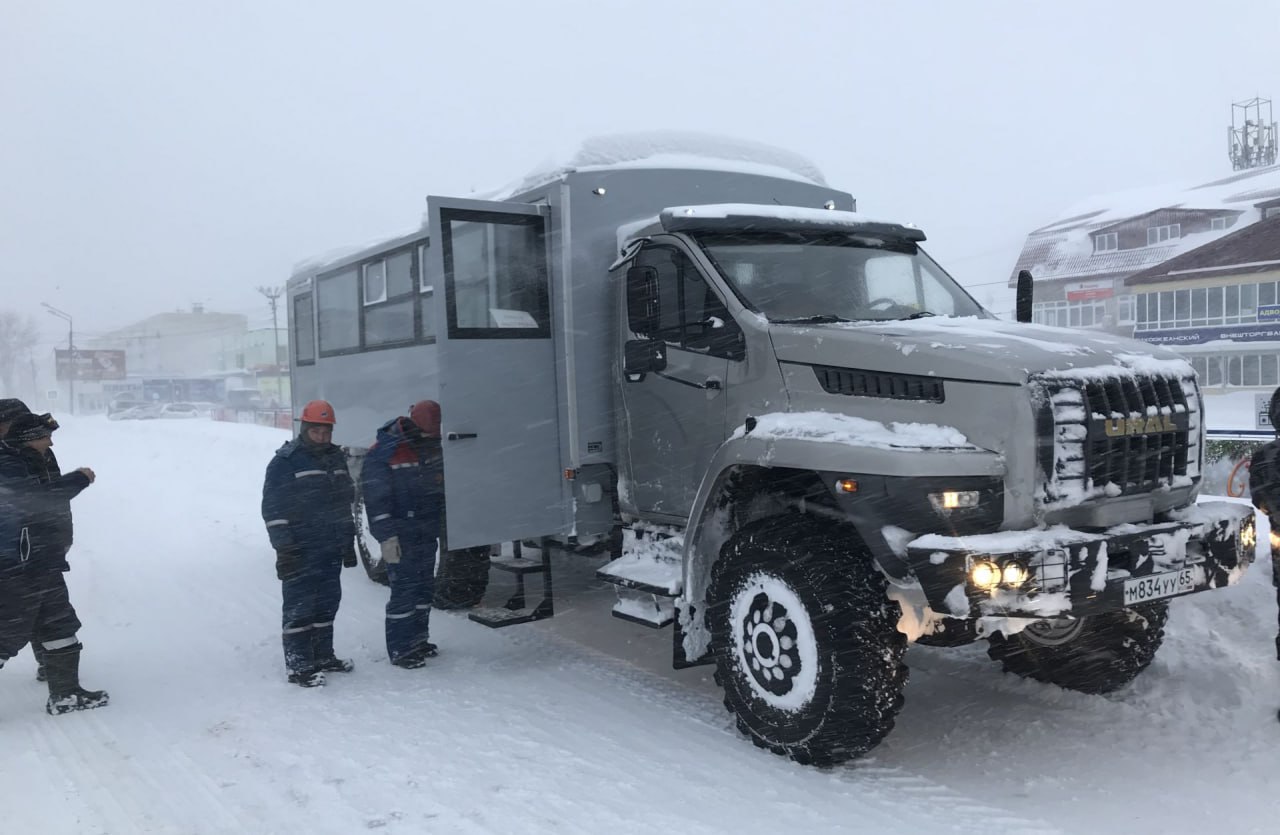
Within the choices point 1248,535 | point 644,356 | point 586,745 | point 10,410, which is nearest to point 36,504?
point 10,410

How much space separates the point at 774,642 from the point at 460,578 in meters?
3.59

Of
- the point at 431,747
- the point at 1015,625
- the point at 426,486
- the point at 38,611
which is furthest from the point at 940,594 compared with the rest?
the point at 38,611

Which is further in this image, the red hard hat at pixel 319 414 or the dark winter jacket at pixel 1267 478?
the red hard hat at pixel 319 414

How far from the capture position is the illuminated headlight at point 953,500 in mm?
4113

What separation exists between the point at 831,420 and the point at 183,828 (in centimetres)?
335

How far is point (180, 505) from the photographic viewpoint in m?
15.0

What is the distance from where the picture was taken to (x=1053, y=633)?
5402 millimetres

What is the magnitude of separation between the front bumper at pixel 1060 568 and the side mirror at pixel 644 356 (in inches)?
75.0

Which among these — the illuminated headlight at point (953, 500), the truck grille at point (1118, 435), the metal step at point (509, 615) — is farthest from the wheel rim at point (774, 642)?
the metal step at point (509, 615)

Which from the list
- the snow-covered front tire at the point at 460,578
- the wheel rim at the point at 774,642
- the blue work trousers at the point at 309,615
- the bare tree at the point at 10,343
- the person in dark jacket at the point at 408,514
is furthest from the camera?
the bare tree at the point at 10,343

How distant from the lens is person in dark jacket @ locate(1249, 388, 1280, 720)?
16.0 feet

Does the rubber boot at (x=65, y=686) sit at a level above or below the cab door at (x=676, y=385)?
below

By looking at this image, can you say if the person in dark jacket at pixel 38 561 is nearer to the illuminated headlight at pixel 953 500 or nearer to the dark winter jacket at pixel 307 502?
the dark winter jacket at pixel 307 502

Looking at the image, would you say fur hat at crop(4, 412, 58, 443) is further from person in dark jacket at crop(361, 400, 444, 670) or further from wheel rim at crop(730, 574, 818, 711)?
wheel rim at crop(730, 574, 818, 711)
